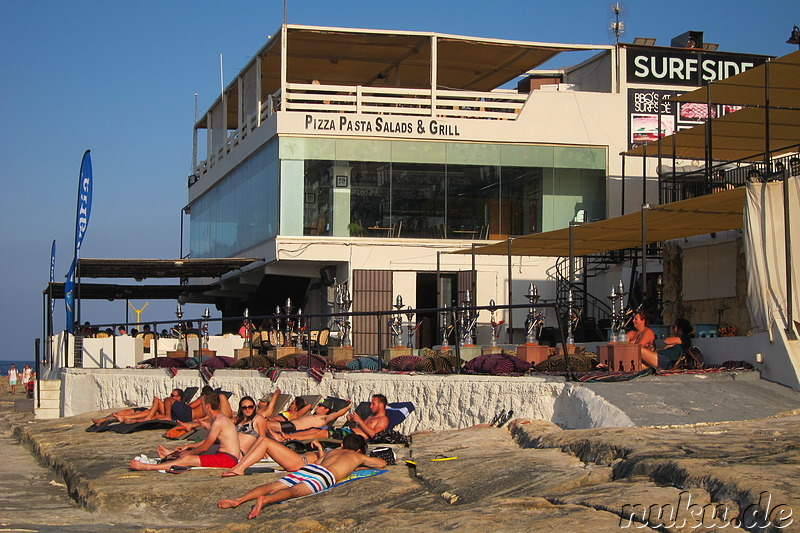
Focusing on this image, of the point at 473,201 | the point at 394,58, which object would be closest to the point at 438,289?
the point at 473,201

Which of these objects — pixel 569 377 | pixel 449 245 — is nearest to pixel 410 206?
pixel 449 245

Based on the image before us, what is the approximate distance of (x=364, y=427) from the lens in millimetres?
12656

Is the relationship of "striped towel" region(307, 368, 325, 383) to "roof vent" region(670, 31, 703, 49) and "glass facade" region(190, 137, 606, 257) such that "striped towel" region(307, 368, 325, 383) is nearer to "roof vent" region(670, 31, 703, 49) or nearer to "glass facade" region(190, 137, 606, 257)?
"glass facade" region(190, 137, 606, 257)

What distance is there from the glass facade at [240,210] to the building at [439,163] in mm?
103

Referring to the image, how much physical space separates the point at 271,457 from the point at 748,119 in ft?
40.2

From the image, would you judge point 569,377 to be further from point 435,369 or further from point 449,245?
point 449,245

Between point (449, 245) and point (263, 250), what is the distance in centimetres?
468

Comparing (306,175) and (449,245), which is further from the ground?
(306,175)

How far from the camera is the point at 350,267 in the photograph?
2386cm

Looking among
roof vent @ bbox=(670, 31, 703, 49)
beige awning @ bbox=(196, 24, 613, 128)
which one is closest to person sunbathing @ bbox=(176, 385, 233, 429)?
beige awning @ bbox=(196, 24, 613, 128)

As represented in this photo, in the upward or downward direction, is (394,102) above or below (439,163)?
above

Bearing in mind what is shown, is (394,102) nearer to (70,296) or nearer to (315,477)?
(70,296)

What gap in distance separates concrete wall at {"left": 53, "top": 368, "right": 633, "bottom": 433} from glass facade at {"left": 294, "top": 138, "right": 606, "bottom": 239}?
6912 millimetres

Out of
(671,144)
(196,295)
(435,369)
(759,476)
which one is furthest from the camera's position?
(196,295)
